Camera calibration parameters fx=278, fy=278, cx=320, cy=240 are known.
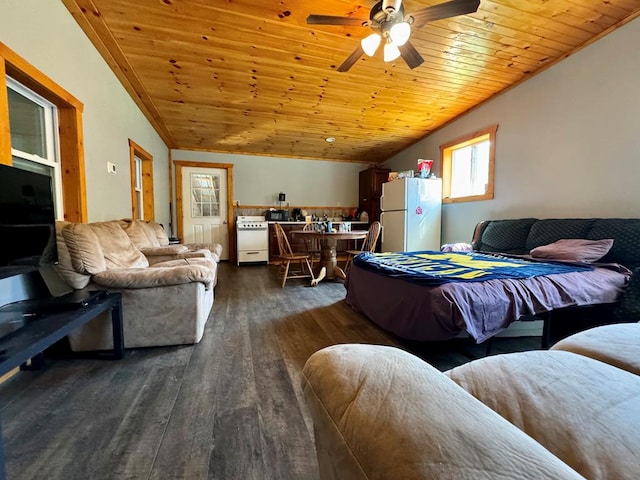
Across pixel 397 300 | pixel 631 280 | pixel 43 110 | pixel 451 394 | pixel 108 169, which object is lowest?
pixel 397 300

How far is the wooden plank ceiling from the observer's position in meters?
2.29

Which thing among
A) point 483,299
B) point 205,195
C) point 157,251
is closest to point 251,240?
point 205,195

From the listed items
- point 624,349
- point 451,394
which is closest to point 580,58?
point 624,349

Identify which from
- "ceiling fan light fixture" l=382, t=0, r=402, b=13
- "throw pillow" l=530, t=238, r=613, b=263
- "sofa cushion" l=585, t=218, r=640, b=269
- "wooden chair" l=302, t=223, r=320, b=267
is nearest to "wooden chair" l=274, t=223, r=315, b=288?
"wooden chair" l=302, t=223, r=320, b=267

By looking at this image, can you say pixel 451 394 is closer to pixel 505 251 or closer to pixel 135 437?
pixel 135 437

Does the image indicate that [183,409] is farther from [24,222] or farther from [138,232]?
[138,232]

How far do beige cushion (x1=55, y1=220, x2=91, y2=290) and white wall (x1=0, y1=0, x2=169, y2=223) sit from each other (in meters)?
0.75

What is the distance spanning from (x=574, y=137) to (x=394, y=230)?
2446 millimetres

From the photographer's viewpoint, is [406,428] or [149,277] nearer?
[406,428]

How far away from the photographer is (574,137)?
290cm

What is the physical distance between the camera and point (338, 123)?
463 centimetres

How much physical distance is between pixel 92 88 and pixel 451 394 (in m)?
3.37

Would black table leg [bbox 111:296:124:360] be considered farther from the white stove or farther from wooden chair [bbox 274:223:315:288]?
the white stove

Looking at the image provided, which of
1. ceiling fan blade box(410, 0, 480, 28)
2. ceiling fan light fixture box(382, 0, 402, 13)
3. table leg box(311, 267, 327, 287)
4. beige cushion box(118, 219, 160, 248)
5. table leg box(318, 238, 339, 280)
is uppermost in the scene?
ceiling fan light fixture box(382, 0, 402, 13)
